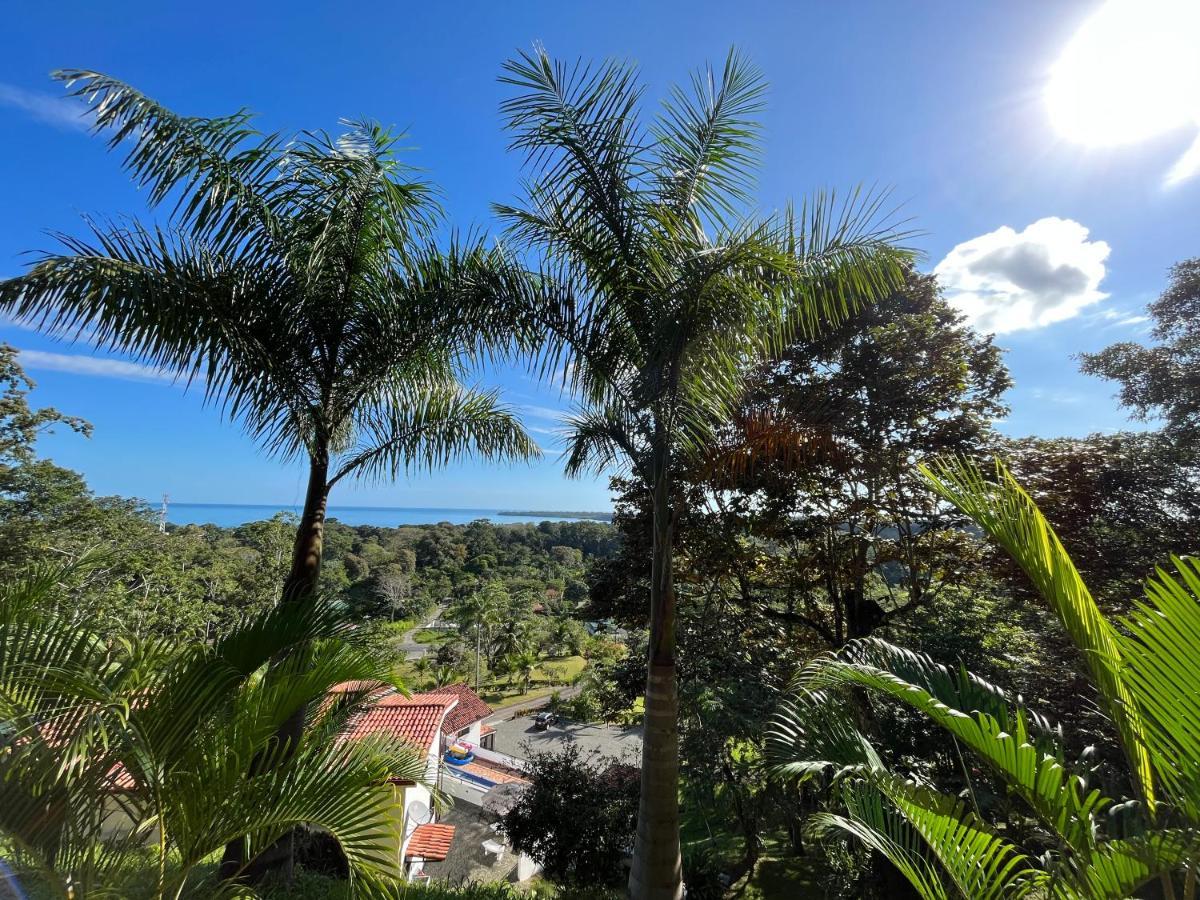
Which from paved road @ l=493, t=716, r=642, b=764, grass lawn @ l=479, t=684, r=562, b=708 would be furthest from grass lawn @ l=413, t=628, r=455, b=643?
paved road @ l=493, t=716, r=642, b=764

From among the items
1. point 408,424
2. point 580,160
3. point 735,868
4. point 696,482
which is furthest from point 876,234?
point 735,868

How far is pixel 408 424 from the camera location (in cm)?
529

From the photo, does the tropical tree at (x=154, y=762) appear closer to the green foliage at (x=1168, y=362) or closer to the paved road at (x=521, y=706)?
the green foliage at (x=1168, y=362)

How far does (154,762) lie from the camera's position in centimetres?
220

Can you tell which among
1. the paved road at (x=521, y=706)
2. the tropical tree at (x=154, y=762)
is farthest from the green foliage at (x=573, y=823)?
the paved road at (x=521, y=706)

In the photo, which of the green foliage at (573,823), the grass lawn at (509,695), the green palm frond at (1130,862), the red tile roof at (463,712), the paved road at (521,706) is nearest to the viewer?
the green palm frond at (1130,862)

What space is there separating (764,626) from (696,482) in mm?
3830

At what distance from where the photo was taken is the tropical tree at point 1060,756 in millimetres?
1590

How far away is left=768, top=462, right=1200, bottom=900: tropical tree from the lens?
159 centimetres

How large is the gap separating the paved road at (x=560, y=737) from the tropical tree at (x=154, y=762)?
72.5 ft

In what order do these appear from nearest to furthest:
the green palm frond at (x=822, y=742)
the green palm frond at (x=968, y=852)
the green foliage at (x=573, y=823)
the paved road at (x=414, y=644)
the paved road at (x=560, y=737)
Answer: the green palm frond at (x=968, y=852) → the green palm frond at (x=822, y=742) → the green foliage at (x=573, y=823) → the paved road at (x=560, y=737) → the paved road at (x=414, y=644)

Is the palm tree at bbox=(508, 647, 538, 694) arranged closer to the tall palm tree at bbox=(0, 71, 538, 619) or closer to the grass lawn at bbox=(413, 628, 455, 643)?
the grass lawn at bbox=(413, 628, 455, 643)

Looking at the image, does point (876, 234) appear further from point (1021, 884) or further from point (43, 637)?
point (43, 637)

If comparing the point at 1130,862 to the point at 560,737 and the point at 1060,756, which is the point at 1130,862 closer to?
the point at 1060,756
